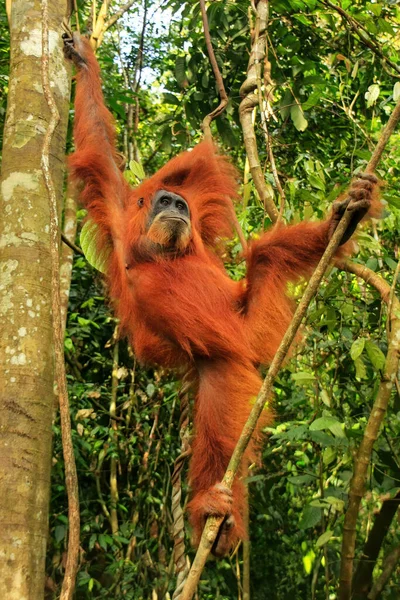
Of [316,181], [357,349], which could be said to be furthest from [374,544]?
[316,181]

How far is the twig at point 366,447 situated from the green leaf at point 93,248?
1252mm

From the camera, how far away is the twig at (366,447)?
2203 mm

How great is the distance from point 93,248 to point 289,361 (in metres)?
1.01

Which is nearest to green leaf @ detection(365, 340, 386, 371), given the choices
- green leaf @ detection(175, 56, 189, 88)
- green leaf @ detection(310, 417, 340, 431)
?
green leaf @ detection(310, 417, 340, 431)

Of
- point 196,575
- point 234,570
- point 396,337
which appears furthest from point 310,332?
point 234,570

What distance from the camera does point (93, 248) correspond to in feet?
9.77

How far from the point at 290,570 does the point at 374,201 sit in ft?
12.6

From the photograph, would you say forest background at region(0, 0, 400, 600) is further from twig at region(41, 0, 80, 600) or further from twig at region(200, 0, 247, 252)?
twig at region(41, 0, 80, 600)

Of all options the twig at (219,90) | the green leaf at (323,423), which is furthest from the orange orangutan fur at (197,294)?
the green leaf at (323,423)

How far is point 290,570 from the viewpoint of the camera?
5191 millimetres

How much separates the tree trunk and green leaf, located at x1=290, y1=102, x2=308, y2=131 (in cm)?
141

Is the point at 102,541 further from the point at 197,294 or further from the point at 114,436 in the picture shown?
the point at 197,294

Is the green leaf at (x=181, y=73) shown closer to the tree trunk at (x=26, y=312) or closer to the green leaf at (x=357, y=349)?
the tree trunk at (x=26, y=312)

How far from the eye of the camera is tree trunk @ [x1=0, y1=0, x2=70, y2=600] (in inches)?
72.6
